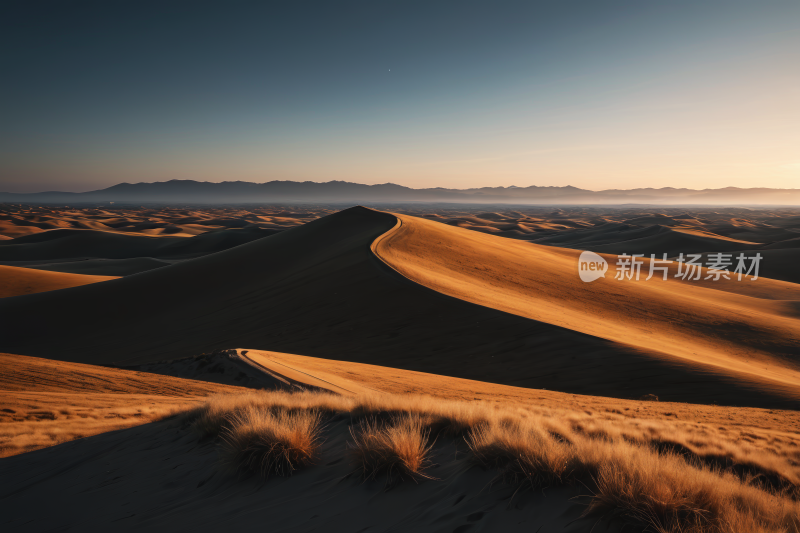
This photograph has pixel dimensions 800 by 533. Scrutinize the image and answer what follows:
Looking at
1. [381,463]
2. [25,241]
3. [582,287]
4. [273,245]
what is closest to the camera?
[381,463]

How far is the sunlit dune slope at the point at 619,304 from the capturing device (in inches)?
620

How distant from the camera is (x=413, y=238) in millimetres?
30750

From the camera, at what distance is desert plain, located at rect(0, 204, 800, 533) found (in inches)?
123

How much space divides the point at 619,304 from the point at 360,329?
1427cm

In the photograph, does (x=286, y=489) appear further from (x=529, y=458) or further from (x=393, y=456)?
(x=529, y=458)

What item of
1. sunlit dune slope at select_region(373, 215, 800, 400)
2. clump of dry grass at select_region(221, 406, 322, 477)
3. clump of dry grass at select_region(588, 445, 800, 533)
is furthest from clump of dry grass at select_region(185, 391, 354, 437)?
sunlit dune slope at select_region(373, 215, 800, 400)

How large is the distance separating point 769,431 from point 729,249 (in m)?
73.7

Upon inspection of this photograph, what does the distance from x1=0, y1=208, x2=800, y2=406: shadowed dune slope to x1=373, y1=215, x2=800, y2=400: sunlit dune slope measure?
262 mm

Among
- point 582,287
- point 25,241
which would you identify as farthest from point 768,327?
point 25,241

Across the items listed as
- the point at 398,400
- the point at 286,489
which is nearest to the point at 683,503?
the point at 286,489

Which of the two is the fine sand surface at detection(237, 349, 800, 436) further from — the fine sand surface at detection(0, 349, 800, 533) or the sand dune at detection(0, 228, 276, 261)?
the sand dune at detection(0, 228, 276, 261)

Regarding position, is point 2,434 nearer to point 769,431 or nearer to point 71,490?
point 71,490

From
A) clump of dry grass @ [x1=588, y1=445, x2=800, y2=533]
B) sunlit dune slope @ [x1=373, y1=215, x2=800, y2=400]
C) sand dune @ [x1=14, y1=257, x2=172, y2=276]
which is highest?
clump of dry grass @ [x1=588, y1=445, x2=800, y2=533]

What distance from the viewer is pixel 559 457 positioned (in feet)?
10.4
